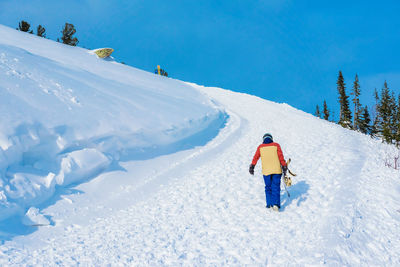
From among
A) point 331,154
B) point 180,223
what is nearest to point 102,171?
point 180,223

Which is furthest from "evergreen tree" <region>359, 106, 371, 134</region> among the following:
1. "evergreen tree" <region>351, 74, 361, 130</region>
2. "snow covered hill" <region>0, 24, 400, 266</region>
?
"snow covered hill" <region>0, 24, 400, 266</region>

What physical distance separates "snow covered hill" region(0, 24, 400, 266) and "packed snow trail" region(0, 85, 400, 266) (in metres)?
0.02

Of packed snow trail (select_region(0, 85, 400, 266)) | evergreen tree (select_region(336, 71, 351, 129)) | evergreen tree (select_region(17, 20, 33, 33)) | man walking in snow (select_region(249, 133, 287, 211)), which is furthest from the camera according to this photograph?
evergreen tree (select_region(336, 71, 351, 129))

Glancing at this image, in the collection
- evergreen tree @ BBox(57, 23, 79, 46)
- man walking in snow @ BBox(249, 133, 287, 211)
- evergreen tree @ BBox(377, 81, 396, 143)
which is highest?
evergreen tree @ BBox(57, 23, 79, 46)

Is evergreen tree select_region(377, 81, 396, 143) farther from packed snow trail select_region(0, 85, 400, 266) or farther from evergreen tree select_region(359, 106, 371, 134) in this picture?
packed snow trail select_region(0, 85, 400, 266)

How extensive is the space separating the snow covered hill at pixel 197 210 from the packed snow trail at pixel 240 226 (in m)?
0.02

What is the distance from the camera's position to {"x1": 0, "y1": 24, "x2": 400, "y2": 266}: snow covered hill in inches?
187

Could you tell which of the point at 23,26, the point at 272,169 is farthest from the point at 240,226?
the point at 23,26

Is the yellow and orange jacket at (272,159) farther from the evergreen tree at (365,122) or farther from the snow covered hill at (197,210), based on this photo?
the evergreen tree at (365,122)

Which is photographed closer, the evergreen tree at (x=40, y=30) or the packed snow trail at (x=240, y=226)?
the packed snow trail at (x=240, y=226)

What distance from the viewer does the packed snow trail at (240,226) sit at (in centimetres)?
467

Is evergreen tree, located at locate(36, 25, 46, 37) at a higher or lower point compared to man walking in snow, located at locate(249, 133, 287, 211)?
higher

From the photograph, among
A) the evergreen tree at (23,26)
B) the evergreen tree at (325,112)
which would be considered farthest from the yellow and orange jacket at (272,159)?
the evergreen tree at (325,112)

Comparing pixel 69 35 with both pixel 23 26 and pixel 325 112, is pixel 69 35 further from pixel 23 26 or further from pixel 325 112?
pixel 325 112
